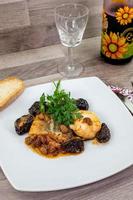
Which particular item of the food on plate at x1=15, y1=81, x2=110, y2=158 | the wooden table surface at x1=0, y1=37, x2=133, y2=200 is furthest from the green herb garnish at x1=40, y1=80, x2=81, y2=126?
the wooden table surface at x1=0, y1=37, x2=133, y2=200

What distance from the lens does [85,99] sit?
0.76 metres

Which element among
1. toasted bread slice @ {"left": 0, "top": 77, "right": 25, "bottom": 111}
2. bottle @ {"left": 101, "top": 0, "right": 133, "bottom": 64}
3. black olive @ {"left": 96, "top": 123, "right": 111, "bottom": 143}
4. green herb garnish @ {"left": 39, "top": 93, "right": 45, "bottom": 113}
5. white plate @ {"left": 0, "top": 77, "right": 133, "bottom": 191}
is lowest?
white plate @ {"left": 0, "top": 77, "right": 133, "bottom": 191}

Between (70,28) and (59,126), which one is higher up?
(70,28)

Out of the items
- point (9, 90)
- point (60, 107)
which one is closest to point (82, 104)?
point (60, 107)

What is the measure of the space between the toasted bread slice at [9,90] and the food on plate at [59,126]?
58 millimetres

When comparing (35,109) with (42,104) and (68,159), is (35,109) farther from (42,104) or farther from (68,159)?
(68,159)

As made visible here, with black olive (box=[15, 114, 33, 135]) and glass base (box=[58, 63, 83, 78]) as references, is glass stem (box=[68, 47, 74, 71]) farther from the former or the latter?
black olive (box=[15, 114, 33, 135])

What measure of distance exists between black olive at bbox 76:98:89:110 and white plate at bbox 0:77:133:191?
20mm

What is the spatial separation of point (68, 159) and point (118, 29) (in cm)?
A: 35

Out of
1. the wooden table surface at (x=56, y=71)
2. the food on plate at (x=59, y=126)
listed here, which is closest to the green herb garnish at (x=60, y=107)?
the food on plate at (x=59, y=126)

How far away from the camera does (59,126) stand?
68 centimetres

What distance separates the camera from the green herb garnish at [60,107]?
68 centimetres

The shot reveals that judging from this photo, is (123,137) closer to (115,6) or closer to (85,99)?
(85,99)

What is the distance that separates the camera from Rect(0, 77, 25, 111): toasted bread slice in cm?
74
